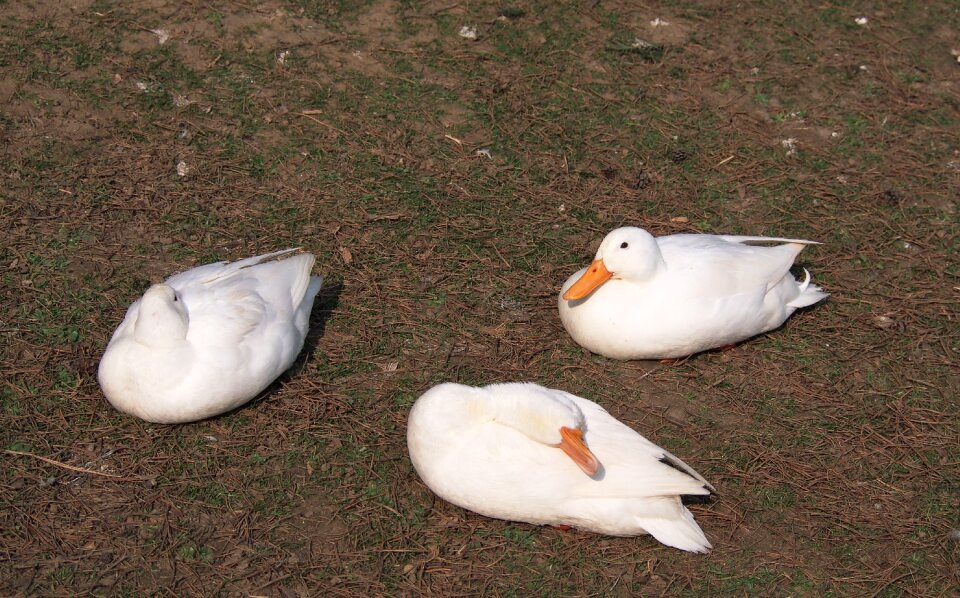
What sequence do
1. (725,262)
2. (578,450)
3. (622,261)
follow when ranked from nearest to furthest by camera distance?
(578,450) → (622,261) → (725,262)

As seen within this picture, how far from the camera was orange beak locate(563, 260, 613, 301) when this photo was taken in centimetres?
516

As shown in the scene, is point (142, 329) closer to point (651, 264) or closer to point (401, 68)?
point (651, 264)

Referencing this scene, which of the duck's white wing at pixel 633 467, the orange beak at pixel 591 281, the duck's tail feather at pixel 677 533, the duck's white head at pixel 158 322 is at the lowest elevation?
the duck's tail feather at pixel 677 533

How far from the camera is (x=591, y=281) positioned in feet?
17.0

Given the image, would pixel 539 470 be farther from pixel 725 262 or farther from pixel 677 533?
pixel 725 262

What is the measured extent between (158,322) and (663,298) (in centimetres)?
284

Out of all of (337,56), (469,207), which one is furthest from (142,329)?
(337,56)

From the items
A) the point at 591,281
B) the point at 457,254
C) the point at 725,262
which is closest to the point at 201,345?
the point at 457,254

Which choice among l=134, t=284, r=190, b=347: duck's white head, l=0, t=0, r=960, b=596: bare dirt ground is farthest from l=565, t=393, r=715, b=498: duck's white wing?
l=134, t=284, r=190, b=347: duck's white head

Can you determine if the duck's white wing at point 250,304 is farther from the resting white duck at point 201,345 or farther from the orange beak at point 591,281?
the orange beak at point 591,281

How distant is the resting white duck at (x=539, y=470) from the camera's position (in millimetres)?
4219

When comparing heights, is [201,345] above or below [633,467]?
above

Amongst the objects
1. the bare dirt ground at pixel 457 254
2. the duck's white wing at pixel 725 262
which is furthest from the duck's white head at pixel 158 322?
the duck's white wing at pixel 725 262

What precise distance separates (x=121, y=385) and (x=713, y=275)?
3410 millimetres
